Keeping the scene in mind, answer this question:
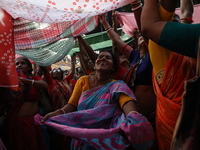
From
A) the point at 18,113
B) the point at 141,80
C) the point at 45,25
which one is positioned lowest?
the point at 18,113

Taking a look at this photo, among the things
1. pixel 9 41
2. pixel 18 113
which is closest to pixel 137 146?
pixel 9 41

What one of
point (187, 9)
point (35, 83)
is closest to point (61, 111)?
point (35, 83)

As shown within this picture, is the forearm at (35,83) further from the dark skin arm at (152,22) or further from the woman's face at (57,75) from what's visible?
the dark skin arm at (152,22)

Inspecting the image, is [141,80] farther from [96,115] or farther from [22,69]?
[22,69]

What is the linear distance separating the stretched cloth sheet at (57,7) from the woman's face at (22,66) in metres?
1.37

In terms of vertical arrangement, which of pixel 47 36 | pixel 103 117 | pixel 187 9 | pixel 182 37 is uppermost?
pixel 187 9

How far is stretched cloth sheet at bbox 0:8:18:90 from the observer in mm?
2100

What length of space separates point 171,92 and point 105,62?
114 cm

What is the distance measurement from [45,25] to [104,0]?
4.68ft

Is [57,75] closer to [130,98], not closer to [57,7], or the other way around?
[57,7]

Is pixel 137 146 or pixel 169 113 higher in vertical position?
pixel 169 113

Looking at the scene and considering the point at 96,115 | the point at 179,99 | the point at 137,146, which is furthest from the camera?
the point at 96,115

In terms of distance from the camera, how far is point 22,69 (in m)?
3.40

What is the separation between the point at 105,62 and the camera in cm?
229
